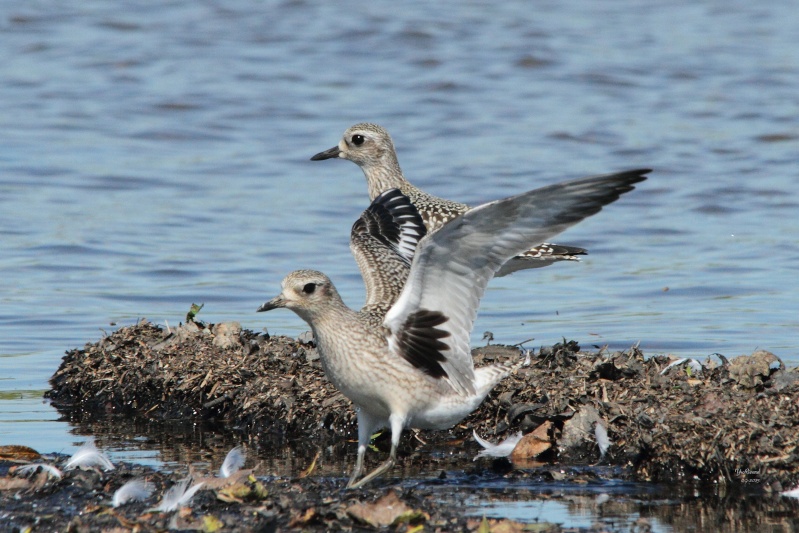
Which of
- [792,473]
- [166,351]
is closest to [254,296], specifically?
[166,351]

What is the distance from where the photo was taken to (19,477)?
6.20m

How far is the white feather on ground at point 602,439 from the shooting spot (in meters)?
6.81

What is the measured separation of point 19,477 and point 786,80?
1858cm

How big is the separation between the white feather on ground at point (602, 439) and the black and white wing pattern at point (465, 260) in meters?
0.76

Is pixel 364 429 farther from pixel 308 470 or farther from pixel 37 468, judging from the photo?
pixel 37 468

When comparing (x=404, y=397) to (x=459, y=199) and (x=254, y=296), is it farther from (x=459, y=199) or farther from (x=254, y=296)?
(x=459, y=199)

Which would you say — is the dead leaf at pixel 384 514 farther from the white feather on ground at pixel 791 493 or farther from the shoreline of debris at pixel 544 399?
the white feather on ground at pixel 791 493

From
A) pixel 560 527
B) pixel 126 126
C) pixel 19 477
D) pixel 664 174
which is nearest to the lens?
pixel 560 527

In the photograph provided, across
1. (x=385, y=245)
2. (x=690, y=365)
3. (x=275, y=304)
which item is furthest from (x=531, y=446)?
(x=385, y=245)

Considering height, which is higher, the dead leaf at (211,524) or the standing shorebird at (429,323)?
the standing shorebird at (429,323)

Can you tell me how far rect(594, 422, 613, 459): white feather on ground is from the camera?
22.4 feet

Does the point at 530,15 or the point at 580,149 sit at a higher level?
the point at 530,15

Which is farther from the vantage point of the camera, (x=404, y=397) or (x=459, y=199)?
(x=459, y=199)

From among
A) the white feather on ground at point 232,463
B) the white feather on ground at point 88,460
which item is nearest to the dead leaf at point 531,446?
the white feather on ground at point 232,463
